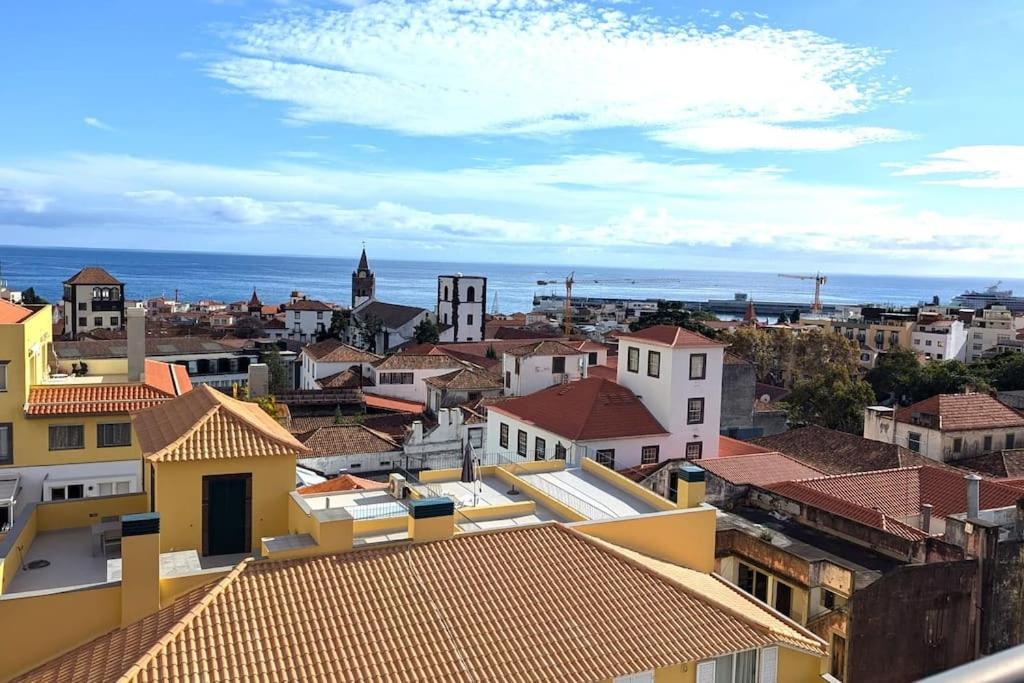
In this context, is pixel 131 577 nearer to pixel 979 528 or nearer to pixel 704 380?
pixel 979 528

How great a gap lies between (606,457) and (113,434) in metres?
13.5

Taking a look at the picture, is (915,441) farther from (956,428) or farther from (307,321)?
(307,321)

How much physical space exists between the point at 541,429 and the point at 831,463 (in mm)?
10019

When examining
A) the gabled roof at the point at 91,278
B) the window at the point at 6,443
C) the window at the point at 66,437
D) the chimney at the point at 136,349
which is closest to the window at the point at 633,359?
the chimney at the point at 136,349

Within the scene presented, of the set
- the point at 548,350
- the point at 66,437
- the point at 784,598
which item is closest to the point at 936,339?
the point at 548,350

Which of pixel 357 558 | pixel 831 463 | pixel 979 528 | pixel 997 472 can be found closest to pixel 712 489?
pixel 979 528

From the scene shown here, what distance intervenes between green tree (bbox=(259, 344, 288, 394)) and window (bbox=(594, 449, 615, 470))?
89.6 feet

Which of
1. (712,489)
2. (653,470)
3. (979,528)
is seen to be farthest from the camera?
(653,470)

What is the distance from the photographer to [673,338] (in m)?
26.7

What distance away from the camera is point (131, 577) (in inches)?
407

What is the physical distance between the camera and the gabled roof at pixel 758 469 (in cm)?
2259

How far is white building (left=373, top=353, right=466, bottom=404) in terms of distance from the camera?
160ft

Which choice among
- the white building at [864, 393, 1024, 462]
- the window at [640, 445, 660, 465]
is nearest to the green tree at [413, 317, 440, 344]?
the white building at [864, 393, 1024, 462]

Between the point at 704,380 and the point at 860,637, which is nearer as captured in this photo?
the point at 860,637
